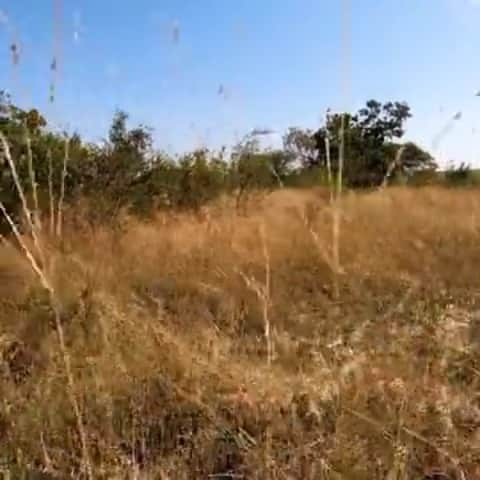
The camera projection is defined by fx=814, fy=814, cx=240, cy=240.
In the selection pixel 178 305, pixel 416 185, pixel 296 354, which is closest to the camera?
pixel 296 354

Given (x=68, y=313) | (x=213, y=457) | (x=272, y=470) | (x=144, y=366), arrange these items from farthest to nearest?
(x=68, y=313), (x=144, y=366), (x=213, y=457), (x=272, y=470)

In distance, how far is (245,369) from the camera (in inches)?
117

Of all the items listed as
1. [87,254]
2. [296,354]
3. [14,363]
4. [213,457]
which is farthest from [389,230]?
[213,457]

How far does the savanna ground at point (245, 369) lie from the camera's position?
222cm

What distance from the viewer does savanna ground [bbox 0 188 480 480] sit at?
2.22 metres

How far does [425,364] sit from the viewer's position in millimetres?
3088

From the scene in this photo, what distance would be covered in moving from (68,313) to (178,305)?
878 mm

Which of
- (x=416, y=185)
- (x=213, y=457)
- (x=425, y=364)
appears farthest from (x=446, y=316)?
(x=416, y=185)

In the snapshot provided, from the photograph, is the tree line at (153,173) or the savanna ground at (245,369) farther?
the tree line at (153,173)

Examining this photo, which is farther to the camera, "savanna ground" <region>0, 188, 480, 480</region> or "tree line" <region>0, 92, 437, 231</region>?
"tree line" <region>0, 92, 437, 231</region>

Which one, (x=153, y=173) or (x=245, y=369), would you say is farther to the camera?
(x=153, y=173)

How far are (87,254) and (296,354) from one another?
10.7 feet

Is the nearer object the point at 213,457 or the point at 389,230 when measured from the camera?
the point at 213,457

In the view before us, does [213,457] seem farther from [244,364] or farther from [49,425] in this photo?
[244,364]
